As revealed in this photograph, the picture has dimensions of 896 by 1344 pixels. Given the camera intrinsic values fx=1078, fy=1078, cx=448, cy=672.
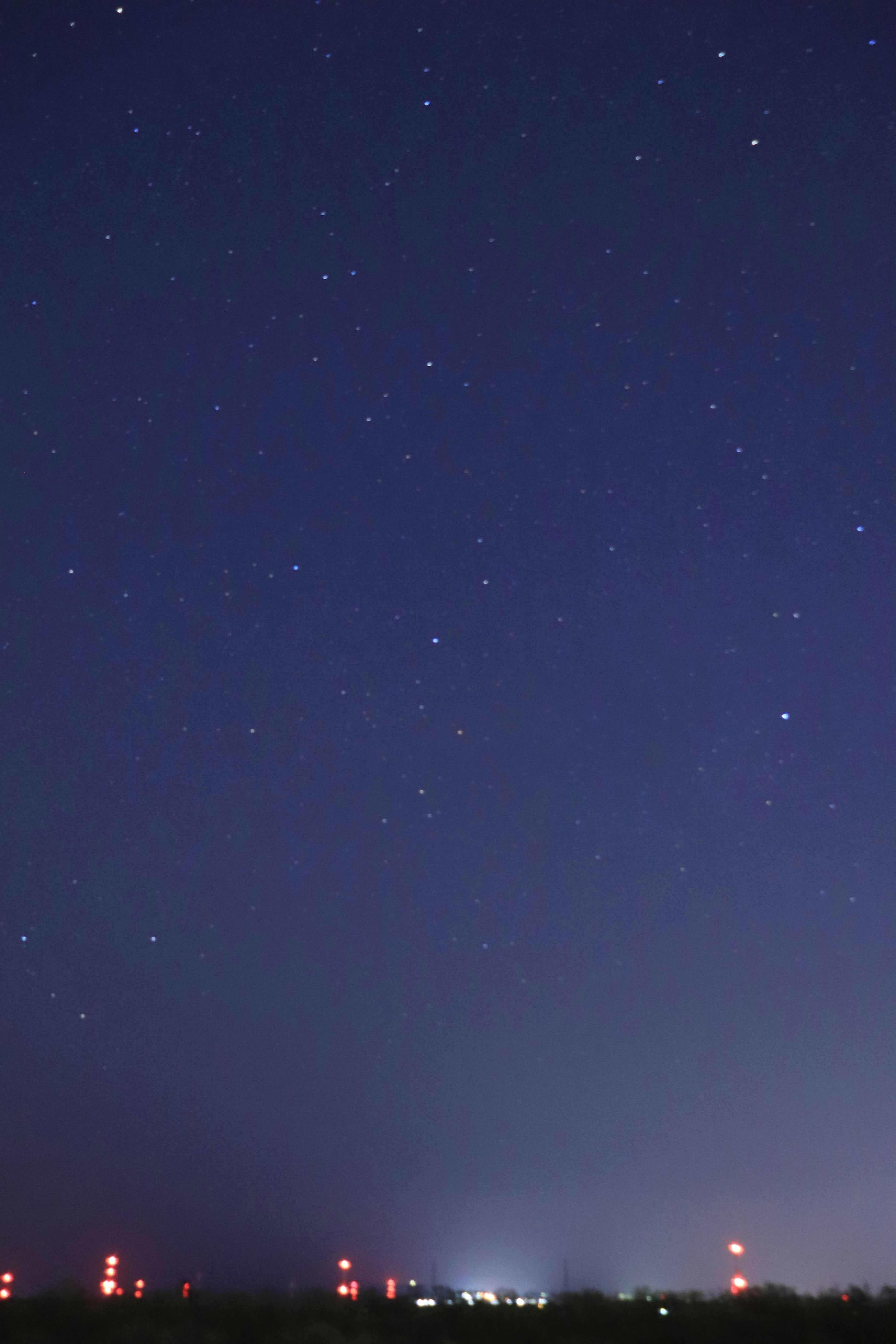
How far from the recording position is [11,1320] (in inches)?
724

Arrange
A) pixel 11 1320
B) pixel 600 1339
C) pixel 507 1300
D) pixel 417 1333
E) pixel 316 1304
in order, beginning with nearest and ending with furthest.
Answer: pixel 600 1339, pixel 417 1333, pixel 11 1320, pixel 316 1304, pixel 507 1300

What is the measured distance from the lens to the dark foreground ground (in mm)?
16000

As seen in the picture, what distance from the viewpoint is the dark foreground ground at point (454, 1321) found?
16000 millimetres

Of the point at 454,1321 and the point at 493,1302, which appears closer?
the point at 454,1321

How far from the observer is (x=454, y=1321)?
18.4m

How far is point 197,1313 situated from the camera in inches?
756

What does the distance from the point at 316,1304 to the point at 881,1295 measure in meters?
9.94

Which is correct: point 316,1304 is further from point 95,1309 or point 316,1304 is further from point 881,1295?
point 881,1295

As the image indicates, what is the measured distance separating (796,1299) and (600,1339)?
4.46 m

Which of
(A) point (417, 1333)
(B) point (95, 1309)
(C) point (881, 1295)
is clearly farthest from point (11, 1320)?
(C) point (881, 1295)

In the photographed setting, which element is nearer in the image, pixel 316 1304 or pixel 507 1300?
pixel 316 1304

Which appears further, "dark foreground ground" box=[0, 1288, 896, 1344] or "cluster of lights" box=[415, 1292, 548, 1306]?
"cluster of lights" box=[415, 1292, 548, 1306]

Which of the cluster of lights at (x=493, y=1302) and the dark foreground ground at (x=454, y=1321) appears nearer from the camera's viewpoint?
the dark foreground ground at (x=454, y=1321)

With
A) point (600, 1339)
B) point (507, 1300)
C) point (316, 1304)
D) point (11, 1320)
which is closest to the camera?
point (600, 1339)
